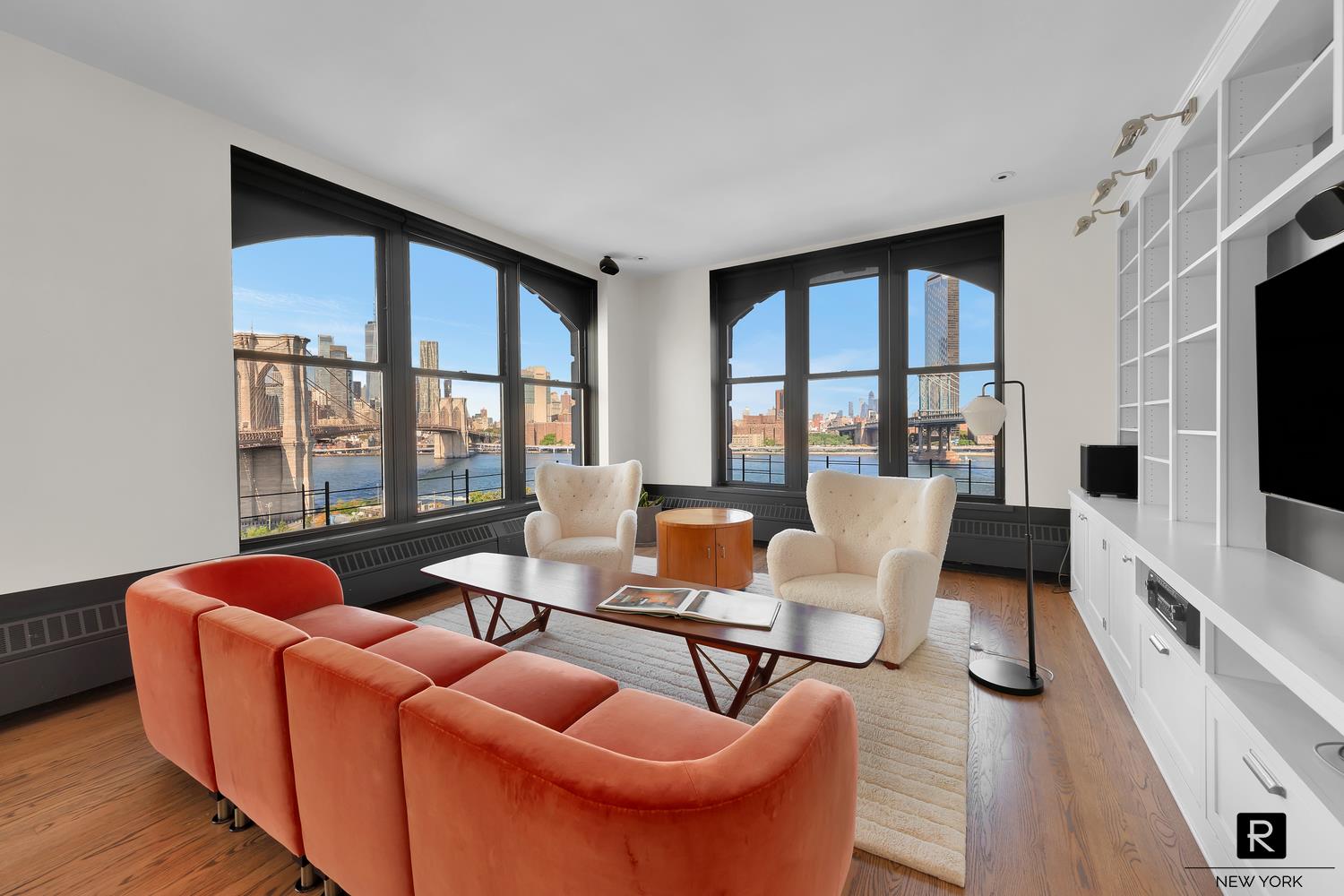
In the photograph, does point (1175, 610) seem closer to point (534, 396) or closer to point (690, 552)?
point (690, 552)

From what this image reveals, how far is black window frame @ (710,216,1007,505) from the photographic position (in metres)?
4.38

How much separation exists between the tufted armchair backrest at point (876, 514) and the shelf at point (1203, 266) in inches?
54.1

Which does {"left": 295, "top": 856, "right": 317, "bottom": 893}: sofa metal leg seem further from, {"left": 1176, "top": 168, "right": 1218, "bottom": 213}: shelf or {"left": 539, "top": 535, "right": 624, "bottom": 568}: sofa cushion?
{"left": 1176, "top": 168, "right": 1218, "bottom": 213}: shelf

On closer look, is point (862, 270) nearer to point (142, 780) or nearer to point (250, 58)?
point (250, 58)

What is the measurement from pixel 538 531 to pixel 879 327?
3380 millimetres

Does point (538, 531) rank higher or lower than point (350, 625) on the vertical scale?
higher

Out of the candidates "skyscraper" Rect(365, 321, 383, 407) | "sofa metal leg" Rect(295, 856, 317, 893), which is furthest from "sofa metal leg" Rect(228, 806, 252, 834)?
"skyscraper" Rect(365, 321, 383, 407)

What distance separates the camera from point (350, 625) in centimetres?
200

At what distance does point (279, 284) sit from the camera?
11.0 ft

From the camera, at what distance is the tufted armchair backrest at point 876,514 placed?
2.66 m

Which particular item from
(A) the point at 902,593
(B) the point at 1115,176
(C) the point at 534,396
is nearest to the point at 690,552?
(A) the point at 902,593

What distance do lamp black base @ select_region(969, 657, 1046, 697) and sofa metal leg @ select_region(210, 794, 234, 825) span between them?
2.82m

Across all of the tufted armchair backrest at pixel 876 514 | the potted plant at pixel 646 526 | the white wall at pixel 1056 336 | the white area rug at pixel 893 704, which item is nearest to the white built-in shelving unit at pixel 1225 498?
the white wall at pixel 1056 336

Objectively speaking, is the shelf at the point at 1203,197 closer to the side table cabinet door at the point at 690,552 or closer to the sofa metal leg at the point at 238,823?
the side table cabinet door at the point at 690,552
